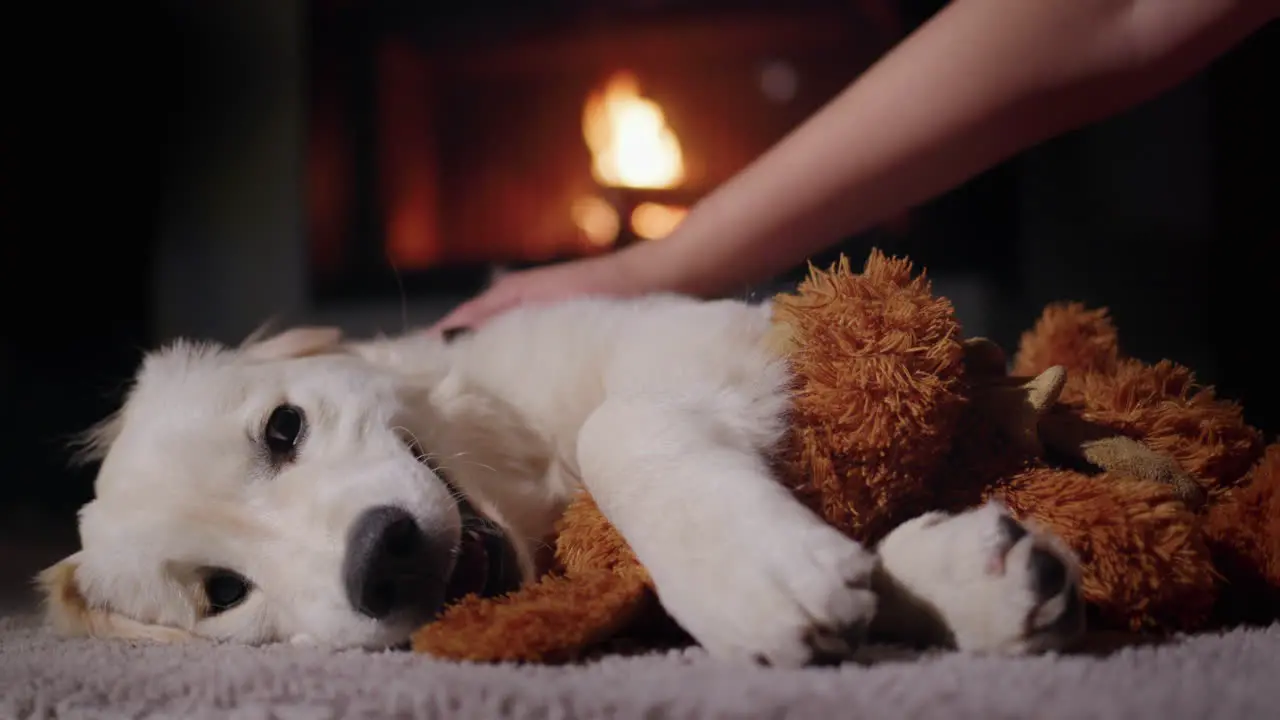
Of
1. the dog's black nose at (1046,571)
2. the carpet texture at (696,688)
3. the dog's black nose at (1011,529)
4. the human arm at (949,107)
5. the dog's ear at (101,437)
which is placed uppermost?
the human arm at (949,107)

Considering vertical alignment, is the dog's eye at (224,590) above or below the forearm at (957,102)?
below

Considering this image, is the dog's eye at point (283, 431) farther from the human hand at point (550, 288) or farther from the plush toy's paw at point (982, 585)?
the plush toy's paw at point (982, 585)

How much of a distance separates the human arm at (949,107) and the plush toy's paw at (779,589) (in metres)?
0.58

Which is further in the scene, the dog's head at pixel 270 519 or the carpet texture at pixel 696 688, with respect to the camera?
the dog's head at pixel 270 519

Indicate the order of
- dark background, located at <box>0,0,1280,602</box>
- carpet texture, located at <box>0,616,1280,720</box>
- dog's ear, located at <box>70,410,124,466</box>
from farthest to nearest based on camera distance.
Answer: dark background, located at <box>0,0,1280,602</box>, dog's ear, located at <box>70,410,124,466</box>, carpet texture, located at <box>0,616,1280,720</box>

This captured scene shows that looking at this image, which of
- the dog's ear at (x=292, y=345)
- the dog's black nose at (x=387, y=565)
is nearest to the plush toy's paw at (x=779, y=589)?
the dog's black nose at (x=387, y=565)

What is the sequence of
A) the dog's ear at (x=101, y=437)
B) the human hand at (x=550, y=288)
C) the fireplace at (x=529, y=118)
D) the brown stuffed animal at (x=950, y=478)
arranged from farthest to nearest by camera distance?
the fireplace at (x=529, y=118), the human hand at (x=550, y=288), the dog's ear at (x=101, y=437), the brown stuffed animal at (x=950, y=478)

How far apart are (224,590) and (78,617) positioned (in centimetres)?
17

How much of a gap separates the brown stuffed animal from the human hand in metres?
0.49

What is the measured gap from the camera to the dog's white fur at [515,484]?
61 cm

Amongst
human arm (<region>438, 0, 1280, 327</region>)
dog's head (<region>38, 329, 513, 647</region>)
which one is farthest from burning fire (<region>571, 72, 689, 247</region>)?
dog's head (<region>38, 329, 513, 647</region>)

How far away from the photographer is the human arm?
3.23 ft

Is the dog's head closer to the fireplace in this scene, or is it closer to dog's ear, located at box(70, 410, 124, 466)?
dog's ear, located at box(70, 410, 124, 466)

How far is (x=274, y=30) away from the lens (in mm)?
2859
